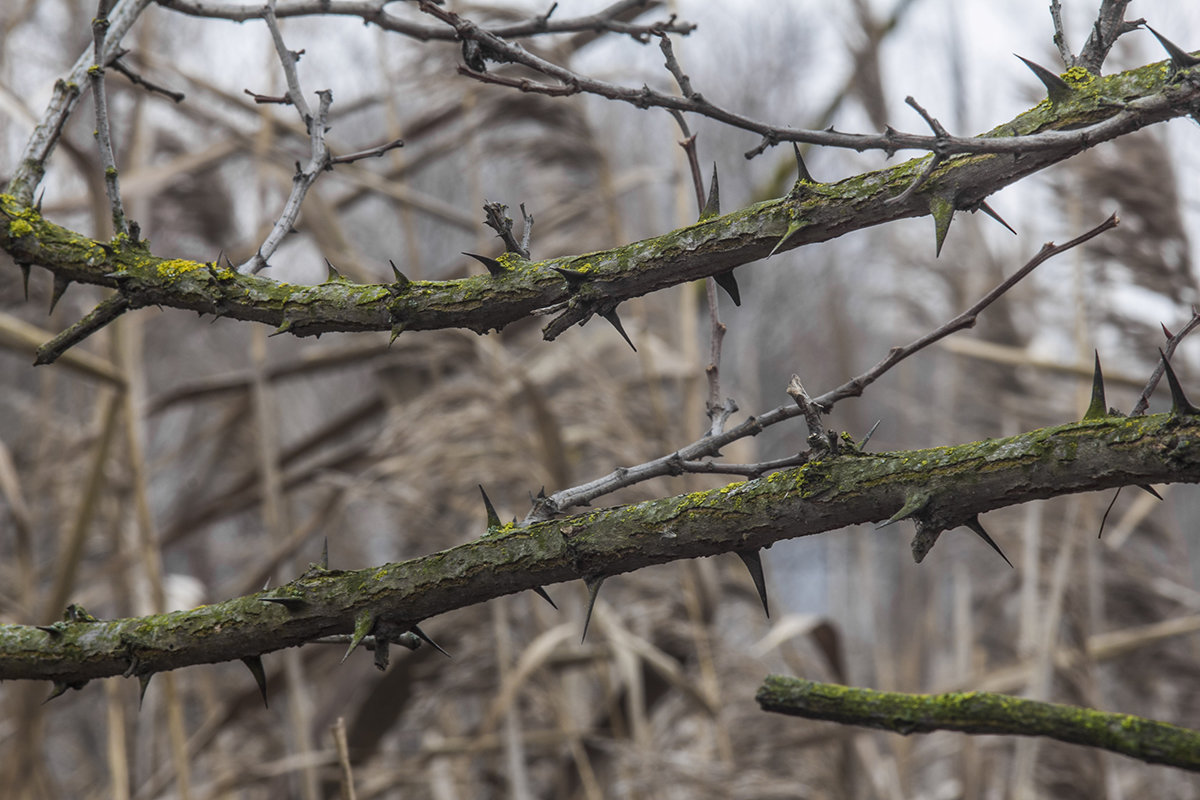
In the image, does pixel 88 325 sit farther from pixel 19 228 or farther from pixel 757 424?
pixel 757 424

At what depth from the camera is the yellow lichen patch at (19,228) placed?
86 centimetres

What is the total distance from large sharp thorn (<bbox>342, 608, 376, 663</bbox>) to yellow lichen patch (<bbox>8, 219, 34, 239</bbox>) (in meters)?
0.46

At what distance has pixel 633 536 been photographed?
711 mm

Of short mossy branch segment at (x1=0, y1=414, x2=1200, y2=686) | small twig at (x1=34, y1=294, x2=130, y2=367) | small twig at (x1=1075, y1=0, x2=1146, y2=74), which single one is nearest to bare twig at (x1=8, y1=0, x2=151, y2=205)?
small twig at (x1=34, y1=294, x2=130, y2=367)

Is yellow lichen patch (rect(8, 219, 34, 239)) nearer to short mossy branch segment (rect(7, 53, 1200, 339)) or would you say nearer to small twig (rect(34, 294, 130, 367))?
short mossy branch segment (rect(7, 53, 1200, 339))

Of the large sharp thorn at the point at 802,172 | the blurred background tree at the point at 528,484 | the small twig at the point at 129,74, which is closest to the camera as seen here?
the large sharp thorn at the point at 802,172

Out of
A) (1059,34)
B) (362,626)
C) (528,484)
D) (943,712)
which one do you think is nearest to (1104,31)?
(1059,34)

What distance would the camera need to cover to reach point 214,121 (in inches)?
105

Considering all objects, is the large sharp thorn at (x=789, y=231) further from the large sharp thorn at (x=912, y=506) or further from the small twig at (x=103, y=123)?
the small twig at (x=103, y=123)

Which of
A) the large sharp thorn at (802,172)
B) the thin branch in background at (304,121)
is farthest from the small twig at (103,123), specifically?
the large sharp thorn at (802,172)

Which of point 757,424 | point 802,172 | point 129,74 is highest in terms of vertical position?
point 129,74

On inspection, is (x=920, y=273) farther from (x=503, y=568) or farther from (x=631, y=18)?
(x=503, y=568)

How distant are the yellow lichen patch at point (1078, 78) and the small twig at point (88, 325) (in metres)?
0.74

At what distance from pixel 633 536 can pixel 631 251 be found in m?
0.21
